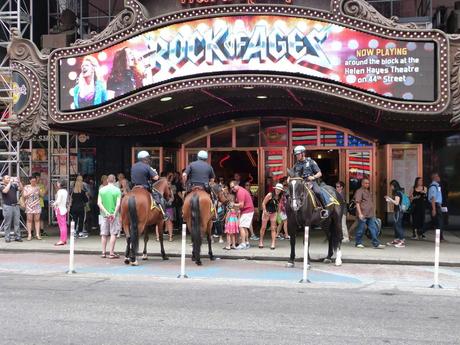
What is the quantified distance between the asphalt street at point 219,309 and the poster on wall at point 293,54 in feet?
16.3

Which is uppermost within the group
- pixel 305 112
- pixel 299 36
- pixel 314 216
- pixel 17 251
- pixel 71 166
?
pixel 299 36

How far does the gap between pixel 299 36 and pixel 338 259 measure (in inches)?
223

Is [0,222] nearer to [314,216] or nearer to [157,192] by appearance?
[157,192]

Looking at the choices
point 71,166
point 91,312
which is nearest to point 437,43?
point 91,312

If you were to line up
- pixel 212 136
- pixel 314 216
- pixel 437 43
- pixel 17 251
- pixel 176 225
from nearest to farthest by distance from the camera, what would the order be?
pixel 314 216 → pixel 437 43 → pixel 17 251 → pixel 176 225 → pixel 212 136

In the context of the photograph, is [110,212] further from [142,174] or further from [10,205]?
[10,205]

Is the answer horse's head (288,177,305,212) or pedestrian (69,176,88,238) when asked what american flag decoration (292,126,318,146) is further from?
horse's head (288,177,305,212)

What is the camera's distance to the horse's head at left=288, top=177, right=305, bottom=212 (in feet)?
36.7

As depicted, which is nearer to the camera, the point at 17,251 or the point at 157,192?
the point at 157,192

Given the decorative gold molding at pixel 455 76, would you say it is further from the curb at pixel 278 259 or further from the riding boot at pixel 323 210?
the riding boot at pixel 323 210

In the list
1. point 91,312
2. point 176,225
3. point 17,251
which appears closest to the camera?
point 91,312

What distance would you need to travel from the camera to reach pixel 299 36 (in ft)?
44.9

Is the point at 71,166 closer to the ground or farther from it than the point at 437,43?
closer to the ground

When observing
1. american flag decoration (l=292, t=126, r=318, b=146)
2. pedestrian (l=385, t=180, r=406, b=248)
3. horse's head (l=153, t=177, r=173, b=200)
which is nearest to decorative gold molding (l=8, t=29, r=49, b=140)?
horse's head (l=153, t=177, r=173, b=200)
